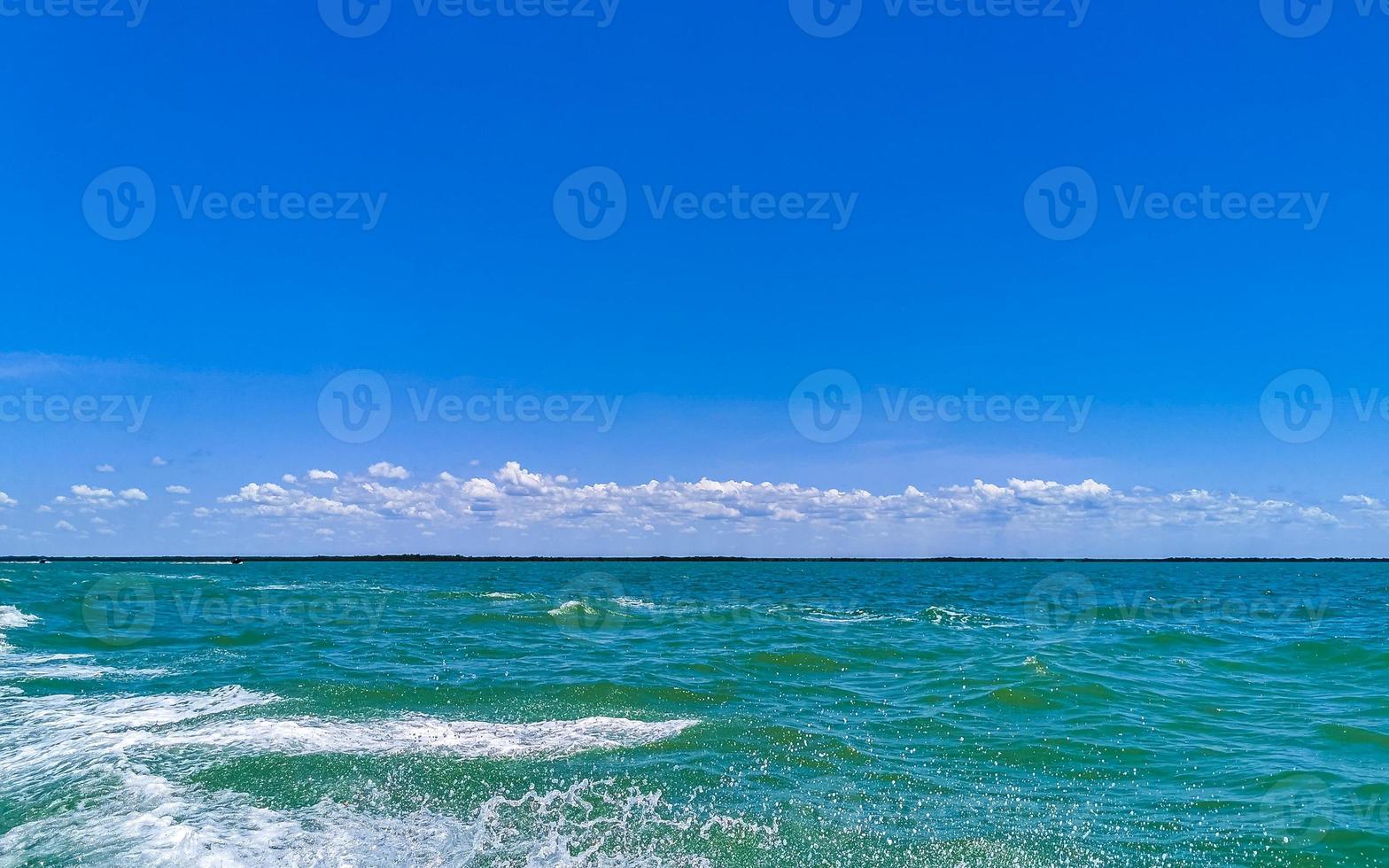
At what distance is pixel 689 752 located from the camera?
11828 millimetres

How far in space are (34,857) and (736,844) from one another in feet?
23.2

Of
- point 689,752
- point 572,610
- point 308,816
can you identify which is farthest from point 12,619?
point 689,752

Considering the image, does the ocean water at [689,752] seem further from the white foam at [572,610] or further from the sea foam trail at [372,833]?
the white foam at [572,610]

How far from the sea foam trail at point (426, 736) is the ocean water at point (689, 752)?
0.08 metres

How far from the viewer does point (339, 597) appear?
159 ft

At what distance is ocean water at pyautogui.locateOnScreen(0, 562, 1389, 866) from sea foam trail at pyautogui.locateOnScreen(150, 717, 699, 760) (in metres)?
0.08

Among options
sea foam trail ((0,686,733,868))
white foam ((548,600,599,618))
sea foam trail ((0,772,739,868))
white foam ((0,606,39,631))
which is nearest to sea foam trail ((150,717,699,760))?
sea foam trail ((0,686,733,868))

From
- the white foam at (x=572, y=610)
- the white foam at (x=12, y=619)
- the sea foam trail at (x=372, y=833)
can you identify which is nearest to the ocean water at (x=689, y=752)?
the sea foam trail at (x=372, y=833)

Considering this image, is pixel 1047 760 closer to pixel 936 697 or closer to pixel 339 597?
pixel 936 697

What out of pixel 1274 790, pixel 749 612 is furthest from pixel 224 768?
pixel 749 612

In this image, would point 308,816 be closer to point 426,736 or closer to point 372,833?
point 372,833

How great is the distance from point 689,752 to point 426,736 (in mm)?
4177

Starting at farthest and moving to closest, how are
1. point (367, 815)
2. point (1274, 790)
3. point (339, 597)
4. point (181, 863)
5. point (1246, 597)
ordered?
1. point (1246, 597)
2. point (339, 597)
3. point (1274, 790)
4. point (367, 815)
5. point (181, 863)

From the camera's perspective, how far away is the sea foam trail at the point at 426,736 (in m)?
11.8
